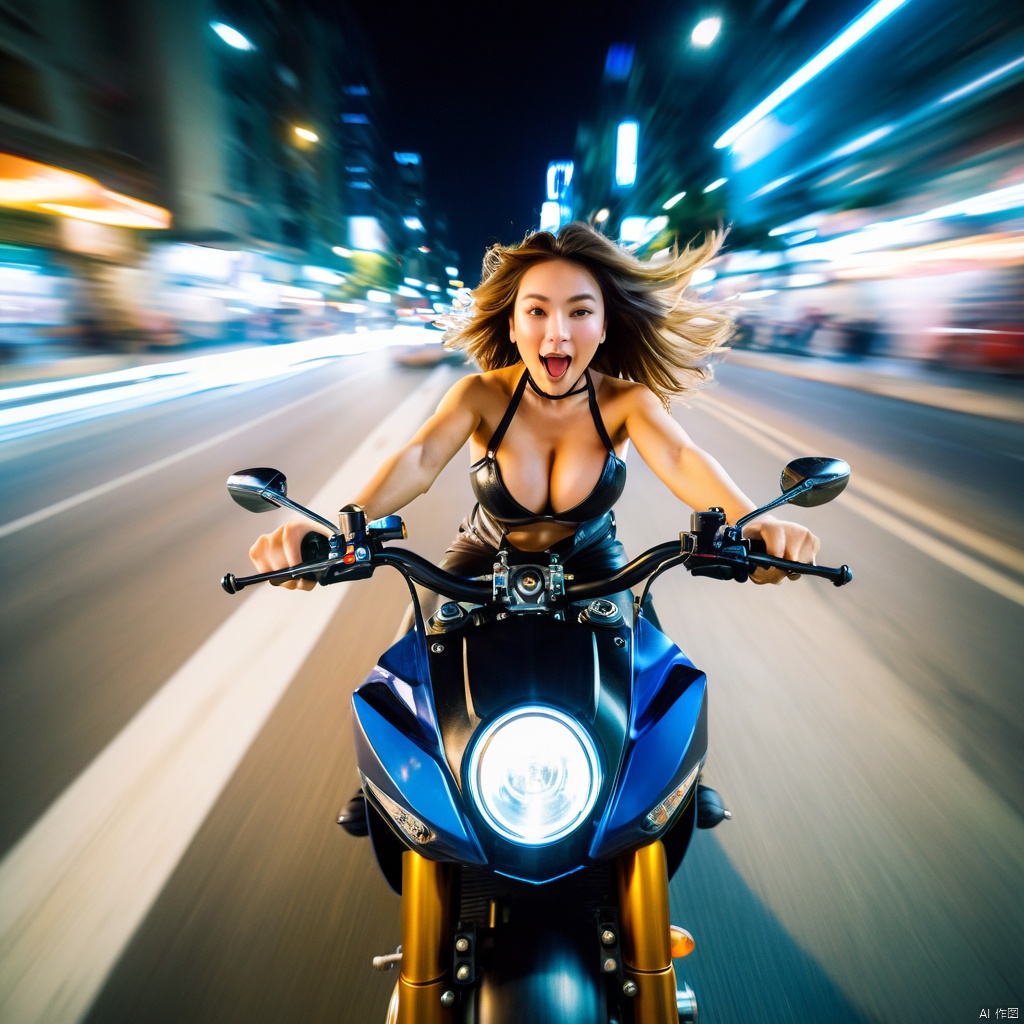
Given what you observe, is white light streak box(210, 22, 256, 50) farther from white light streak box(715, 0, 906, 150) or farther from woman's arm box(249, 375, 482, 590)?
woman's arm box(249, 375, 482, 590)

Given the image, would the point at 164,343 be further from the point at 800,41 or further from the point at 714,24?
the point at 714,24

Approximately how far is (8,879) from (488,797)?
1.98m

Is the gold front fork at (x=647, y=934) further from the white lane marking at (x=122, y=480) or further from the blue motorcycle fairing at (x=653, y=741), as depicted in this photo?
the white lane marking at (x=122, y=480)

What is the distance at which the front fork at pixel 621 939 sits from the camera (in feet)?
4.04

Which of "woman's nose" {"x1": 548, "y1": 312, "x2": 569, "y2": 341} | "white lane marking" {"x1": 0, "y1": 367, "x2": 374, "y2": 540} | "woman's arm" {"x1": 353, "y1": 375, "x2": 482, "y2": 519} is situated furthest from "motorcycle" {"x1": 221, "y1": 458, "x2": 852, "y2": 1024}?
"white lane marking" {"x1": 0, "y1": 367, "x2": 374, "y2": 540}

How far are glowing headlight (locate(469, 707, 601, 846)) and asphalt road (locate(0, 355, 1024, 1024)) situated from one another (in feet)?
3.39

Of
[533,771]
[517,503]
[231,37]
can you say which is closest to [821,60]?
[517,503]

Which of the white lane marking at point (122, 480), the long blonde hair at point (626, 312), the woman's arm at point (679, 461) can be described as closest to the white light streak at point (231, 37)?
the white lane marking at point (122, 480)

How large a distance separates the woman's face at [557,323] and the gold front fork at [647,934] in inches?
50.0

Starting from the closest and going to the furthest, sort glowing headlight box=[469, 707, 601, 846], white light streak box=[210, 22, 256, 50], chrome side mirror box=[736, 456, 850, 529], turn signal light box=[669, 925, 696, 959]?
1. glowing headlight box=[469, 707, 601, 846]
2. chrome side mirror box=[736, 456, 850, 529]
3. turn signal light box=[669, 925, 696, 959]
4. white light streak box=[210, 22, 256, 50]

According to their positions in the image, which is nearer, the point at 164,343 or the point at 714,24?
the point at 164,343

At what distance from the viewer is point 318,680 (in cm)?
315

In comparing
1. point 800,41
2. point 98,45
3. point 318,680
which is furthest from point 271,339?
point 318,680

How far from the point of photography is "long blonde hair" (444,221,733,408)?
220cm
